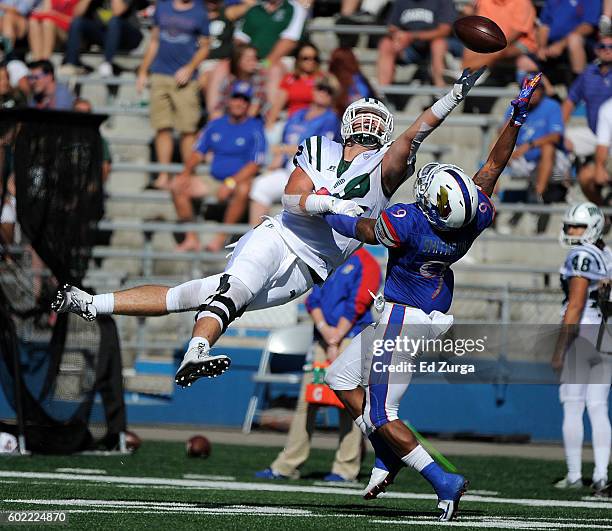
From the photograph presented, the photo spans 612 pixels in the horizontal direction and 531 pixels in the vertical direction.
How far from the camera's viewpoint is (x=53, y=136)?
9758 millimetres

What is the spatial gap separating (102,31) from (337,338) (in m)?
7.76

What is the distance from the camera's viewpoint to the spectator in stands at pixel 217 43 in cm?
1426

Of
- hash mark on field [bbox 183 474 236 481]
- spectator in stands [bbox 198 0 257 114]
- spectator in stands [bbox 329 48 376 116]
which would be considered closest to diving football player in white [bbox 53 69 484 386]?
hash mark on field [bbox 183 474 236 481]

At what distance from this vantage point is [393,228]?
662 cm

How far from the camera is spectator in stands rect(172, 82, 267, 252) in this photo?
13367mm

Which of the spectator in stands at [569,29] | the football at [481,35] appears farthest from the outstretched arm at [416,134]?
the spectator in stands at [569,29]

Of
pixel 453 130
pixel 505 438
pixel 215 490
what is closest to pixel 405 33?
pixel 453 130

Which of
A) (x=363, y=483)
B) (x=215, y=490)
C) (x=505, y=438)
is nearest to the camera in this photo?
(x=215, y=490)

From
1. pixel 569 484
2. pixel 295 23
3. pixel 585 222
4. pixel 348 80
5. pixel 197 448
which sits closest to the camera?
pixel 585 222

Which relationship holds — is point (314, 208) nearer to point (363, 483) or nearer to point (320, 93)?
point (363, 483)

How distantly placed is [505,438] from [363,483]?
3070mm

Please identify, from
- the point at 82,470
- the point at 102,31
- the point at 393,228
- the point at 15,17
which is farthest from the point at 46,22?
the point at 393,228

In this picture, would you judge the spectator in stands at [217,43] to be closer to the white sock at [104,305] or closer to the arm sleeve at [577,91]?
the arm sleeve at [577,91]

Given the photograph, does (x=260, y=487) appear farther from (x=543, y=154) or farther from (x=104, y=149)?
(x=104, y=149)
